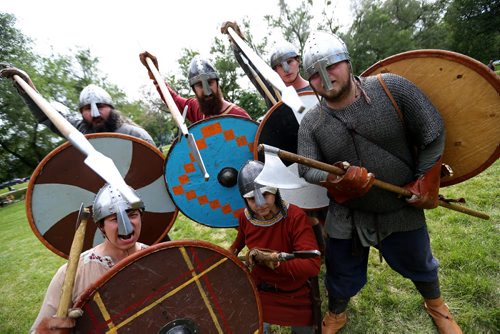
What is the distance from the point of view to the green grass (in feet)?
5.66

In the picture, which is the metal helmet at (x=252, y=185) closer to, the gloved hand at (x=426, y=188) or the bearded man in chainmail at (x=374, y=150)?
the bearded man in chainmail at (x=374, y=150)

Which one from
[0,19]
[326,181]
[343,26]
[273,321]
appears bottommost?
[273,321]

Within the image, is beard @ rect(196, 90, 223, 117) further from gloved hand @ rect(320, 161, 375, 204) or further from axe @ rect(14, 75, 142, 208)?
gloved hand @ rect(320, 161, 375, 204)

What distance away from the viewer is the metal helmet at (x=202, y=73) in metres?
2.11

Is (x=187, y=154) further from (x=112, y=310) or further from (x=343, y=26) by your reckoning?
(x=343, y=26)

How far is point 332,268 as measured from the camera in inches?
66.1

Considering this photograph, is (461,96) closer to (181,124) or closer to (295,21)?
(181,124)

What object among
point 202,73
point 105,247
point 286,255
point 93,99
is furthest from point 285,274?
point 93,99

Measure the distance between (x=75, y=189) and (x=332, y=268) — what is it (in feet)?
5.95

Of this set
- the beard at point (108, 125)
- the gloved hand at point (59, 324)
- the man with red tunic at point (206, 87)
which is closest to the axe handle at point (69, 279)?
the gloved hand at point (59, 324)

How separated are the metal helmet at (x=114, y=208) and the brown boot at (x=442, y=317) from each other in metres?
1.90

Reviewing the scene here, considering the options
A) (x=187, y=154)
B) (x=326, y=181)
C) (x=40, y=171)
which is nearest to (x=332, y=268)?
(x=326, y=181)

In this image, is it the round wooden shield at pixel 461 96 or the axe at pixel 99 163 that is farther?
the round wooden shield at pixel 461 96

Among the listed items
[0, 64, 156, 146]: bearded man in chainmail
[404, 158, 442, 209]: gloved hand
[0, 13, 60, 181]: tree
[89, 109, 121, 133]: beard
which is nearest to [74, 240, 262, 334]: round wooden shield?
[404, 158, 442, 209]: gloved hand
